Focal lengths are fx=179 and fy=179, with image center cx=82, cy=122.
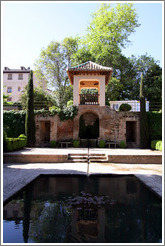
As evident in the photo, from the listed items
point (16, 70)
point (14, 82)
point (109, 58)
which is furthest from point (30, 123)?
point (16, 70)

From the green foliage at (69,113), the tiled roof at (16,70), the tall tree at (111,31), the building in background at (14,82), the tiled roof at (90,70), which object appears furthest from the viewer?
the tiled roof at (16,70)

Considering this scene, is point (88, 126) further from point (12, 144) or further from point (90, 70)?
point (12, 144)

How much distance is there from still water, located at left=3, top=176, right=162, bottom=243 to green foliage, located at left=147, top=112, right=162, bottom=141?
12.6 m

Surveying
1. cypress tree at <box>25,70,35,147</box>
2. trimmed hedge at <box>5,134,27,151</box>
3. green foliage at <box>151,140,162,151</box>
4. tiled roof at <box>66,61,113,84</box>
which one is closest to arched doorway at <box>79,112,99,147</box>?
tiled roof at <box>66,61,113,84</box>

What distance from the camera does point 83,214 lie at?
12.7 ft

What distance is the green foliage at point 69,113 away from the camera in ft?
56.9

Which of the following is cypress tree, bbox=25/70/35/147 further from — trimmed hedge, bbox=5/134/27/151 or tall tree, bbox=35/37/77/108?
tall tree, bbox=35/37/77/108

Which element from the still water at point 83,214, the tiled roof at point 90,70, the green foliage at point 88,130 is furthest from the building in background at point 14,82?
the still water at point 83,214

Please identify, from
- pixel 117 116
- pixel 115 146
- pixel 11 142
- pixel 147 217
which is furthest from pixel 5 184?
pixel 117 116

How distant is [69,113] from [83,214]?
14.0m

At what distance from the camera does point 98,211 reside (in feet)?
13.1

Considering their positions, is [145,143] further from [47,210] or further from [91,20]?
[91,20]

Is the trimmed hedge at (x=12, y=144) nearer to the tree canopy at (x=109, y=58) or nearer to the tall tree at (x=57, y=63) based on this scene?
the tree canopy at (x=109, y=58)

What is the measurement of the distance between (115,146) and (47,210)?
13.3m
